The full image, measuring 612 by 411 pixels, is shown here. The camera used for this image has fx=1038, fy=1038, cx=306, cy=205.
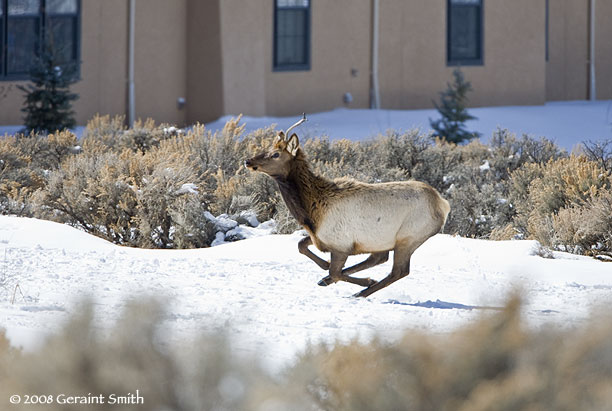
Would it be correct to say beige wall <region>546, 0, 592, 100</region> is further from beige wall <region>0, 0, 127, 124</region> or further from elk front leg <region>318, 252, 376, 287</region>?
elk front leg <region>318, 252, 376, 287</region>

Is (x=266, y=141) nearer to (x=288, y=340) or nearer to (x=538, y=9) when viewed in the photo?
(x=288, y=340)

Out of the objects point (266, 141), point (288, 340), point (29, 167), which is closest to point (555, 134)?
point (266, 141)

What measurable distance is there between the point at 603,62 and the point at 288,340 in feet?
73.3

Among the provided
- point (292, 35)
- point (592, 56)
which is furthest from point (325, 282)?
point (592, 56)

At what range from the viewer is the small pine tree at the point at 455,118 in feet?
65.5

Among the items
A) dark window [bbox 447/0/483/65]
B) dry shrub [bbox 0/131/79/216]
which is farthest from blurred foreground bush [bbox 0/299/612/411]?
dark window [bbox 447/0/483/65]

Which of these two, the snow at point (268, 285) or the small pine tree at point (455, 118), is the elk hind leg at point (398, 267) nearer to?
the snow at point (268, 285)

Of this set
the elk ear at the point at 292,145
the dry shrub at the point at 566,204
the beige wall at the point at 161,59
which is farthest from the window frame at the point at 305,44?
the elk ear at the point at 292,145

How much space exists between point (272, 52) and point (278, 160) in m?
13.5

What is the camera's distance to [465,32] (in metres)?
23.4

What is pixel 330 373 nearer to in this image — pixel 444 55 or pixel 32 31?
pixel 32 31

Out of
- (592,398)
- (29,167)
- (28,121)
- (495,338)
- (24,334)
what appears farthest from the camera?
(28,121)

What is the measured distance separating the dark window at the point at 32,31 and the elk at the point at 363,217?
11.6 m

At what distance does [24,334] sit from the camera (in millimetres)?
5203
